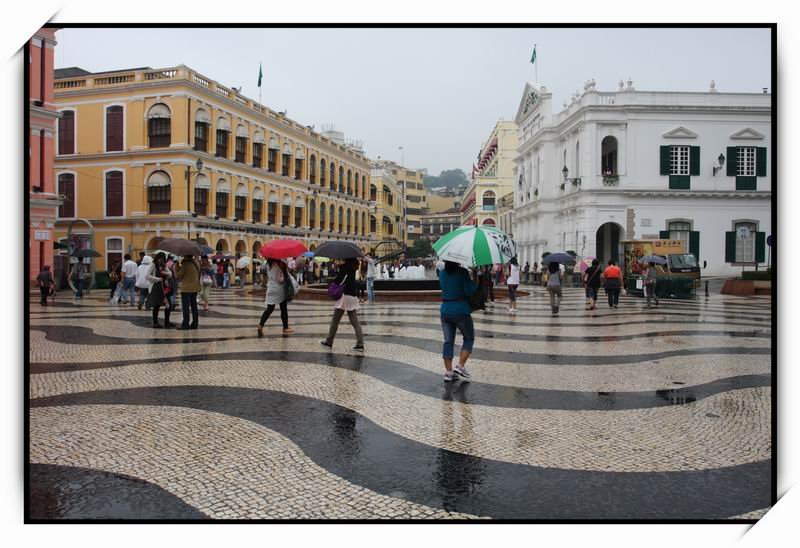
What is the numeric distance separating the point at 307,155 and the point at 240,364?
138 feet

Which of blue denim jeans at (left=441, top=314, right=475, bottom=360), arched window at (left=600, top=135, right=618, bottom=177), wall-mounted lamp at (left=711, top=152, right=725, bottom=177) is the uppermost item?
arched window at (left=600, top=135, right=618, bottom=177)

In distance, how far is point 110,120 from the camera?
34.2m

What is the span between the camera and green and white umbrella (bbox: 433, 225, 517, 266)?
6809 millimetres

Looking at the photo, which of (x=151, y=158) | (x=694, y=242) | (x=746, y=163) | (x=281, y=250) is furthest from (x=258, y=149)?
(x=281, y=250)

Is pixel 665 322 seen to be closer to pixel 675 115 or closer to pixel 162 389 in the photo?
pixel 162 389

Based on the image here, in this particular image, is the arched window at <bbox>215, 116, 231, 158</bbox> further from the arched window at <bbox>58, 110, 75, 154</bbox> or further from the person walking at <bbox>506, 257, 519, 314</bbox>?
the person walking at <bbox>506, 257, 519, 314</bbox>

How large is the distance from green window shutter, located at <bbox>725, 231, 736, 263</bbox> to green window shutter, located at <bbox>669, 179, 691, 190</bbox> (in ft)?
11.3

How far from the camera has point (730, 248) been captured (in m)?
32.0

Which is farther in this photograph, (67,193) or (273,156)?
(273,156)

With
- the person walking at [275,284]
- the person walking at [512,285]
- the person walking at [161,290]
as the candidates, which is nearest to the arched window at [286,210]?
the person walking at [512,285]

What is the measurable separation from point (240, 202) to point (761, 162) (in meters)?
31.3

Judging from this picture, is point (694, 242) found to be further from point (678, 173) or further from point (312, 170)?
point (312, 170)

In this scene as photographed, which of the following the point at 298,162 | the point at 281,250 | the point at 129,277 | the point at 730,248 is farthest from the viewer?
the point at 298,162

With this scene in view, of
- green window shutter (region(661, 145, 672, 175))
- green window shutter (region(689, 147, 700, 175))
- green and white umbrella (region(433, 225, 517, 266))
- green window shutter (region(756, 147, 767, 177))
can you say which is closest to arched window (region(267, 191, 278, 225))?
green window shutter (region(661, 145, 672, 175))
